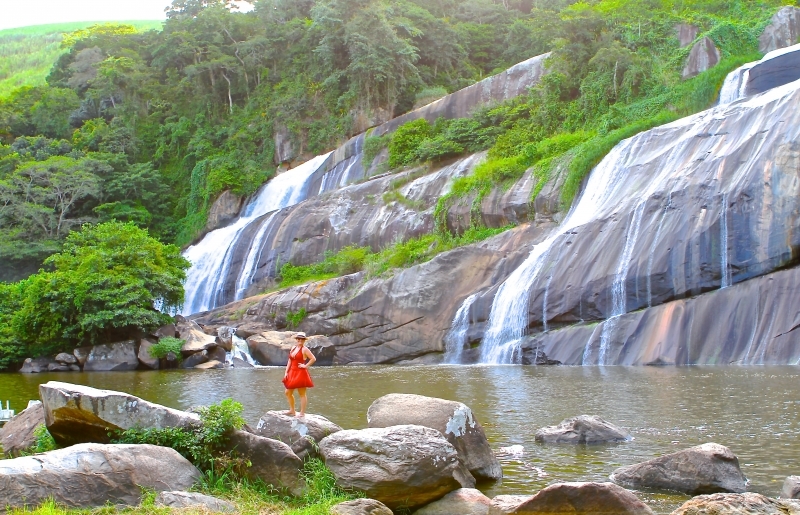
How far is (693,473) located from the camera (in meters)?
8.81

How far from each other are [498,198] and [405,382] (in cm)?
1590

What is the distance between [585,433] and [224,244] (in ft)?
116

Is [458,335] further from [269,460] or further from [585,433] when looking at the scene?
[269,460]

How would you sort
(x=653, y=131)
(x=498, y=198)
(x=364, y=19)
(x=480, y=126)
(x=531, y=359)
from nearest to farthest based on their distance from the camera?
(x=531, y=359)
(x=653, y=131)
(x=498, y=198)
(x=480, y=126)
(x=364, y=19)

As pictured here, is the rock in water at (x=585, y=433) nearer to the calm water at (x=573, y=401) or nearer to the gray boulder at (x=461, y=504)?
the calm water at (x=573, y=401)

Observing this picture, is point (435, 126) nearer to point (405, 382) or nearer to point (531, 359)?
point (531, 359)

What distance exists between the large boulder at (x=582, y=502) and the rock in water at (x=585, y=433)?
3701 mm

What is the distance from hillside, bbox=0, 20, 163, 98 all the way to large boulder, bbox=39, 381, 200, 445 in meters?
103

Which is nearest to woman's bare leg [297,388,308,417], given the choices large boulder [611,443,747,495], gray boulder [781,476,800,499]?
large boulder [611,443,747,495]

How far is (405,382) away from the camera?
21.1m

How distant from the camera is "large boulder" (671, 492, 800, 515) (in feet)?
23.2

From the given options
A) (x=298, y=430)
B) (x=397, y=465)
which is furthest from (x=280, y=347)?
(x=397, y=465)

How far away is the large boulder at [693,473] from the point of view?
341 inches

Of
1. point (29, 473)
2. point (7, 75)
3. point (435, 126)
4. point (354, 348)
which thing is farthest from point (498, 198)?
point (7, 75)
